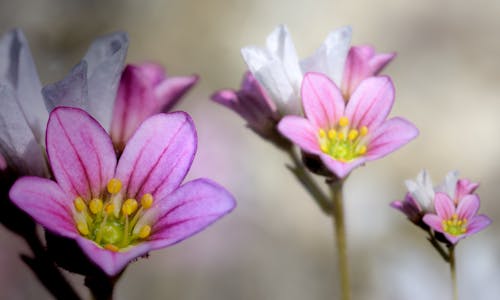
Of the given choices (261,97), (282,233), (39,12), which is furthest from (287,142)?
(39,12)

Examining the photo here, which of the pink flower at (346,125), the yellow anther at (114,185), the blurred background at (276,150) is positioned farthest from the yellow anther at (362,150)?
the blurred background at (276,150)

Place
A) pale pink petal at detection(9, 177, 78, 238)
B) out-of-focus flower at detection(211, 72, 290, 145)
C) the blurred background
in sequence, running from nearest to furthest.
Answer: pale pink petal at detection(9, 177, 78, 238), out-of-focus flower at detection(211, 72, 290, 145), the blurred background

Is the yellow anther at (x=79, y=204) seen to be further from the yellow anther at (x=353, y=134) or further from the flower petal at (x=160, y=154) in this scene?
the yellow anther at (x=353, y=134)

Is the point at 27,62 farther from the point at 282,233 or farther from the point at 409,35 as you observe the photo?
the point at 409,35

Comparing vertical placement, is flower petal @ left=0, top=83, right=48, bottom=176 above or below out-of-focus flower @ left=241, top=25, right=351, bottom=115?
below

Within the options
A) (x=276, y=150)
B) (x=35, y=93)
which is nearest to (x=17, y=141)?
(x=35, y=93)

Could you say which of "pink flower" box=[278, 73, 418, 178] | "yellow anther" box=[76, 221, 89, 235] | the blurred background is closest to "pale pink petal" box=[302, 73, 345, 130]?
"pink flower" box=[278, 73, 418, 178]

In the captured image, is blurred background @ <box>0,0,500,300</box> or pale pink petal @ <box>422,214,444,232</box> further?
blurred background @ <box>0,0,500,300</box>

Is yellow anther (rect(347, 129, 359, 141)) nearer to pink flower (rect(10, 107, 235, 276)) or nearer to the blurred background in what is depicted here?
pink flower (rect(10, 107, 235, 276))
